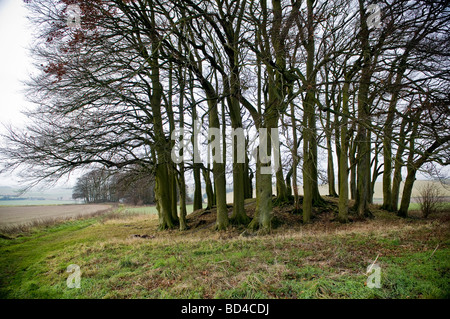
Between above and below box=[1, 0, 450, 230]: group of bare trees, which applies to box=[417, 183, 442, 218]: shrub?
below

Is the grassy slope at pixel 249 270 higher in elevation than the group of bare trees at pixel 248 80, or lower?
lower

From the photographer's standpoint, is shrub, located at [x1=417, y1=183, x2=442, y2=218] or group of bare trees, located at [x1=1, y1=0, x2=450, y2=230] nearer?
group of bare trees, located at [x1=1, y1=0, x2=450, y2=230]

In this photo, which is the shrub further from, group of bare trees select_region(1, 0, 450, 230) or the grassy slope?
the grassy slope

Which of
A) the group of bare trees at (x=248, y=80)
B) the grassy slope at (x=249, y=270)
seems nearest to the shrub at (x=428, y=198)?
the group of bare trees at (x=248, y=80)

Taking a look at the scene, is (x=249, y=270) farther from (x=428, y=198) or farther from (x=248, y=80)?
Result: (x=428, y=198)

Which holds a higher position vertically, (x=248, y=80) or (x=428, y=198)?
(x=248, y=80)

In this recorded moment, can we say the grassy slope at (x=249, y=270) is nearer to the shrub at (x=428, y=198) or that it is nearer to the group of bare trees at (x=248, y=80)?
the group of bare trees at (x=248, y=80)

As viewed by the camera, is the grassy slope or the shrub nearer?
the grassy slope

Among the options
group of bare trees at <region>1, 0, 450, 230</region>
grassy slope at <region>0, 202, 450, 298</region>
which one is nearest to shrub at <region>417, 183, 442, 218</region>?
group of bare trees at <region>1, 0, 450, 230</region>

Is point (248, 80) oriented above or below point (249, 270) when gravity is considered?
above

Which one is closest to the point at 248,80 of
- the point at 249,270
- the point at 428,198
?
the point at 249,270

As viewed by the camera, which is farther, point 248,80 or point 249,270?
point 248,80
